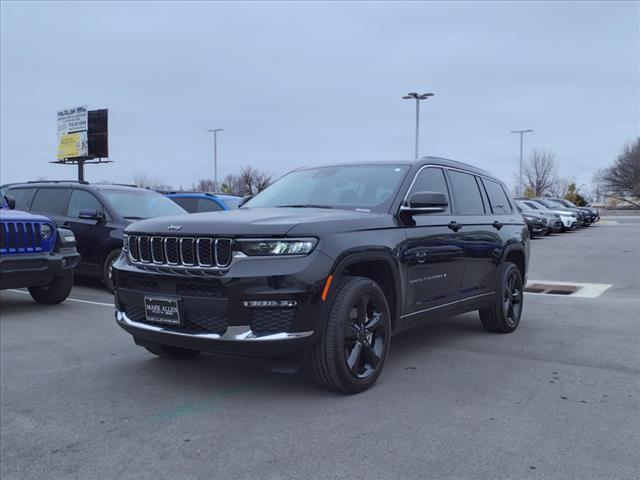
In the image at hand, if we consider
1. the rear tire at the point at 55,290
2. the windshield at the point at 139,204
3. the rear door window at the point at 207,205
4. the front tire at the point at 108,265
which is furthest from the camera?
the rear door window at the point at 207,205

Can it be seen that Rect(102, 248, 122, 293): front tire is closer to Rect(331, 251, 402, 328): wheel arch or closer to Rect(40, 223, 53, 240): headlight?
Rect(40, 223, 53, 240): headlight

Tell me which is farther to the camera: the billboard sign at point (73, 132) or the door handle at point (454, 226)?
the billboard sign at point (73, 132)

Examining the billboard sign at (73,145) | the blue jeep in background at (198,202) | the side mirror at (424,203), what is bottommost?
the side mirror at (424,203)

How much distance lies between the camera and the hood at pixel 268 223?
404cm

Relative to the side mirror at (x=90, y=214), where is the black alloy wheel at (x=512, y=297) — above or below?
below

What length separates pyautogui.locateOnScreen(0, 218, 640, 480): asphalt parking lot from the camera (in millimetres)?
3285

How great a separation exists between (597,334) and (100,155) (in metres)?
38.2

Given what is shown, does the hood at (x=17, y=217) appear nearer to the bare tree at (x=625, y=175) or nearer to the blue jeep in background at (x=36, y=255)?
the blue jeep in background at (x=36, y=255)

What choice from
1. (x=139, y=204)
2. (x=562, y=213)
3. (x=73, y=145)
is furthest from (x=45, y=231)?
(x=73, y=145)

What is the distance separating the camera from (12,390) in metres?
4.59

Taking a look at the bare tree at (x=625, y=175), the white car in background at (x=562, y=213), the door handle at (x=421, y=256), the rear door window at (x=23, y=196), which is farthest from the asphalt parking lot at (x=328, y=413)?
the bare tree at (x=625, y=175)

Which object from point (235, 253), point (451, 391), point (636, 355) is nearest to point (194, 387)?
point (235, 253)

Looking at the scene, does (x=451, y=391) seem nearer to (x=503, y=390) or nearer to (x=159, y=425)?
(x=503, y=390)

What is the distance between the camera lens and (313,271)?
3994 millimetres
